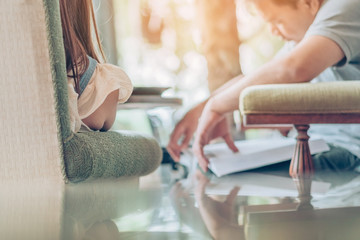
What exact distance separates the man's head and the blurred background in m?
0.60

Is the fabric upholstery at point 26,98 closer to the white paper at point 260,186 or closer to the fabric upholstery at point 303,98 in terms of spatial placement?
the white paper at point 260,186

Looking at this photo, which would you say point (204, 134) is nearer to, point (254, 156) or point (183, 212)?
point (254, 156)

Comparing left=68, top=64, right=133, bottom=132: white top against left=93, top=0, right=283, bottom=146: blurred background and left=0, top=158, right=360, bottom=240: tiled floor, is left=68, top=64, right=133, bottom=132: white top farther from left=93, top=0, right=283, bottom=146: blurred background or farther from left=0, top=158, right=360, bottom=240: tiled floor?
left=93, top=0, right=283, bottom=146: blurred background

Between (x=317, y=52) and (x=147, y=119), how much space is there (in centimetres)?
109

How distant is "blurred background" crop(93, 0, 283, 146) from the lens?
6.86 feet

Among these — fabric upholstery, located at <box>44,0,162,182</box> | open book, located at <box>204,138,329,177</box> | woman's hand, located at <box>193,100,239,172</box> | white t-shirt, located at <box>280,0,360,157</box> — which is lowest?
open book, located at <box>204,138,329,177</box>

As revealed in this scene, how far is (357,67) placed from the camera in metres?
1.18

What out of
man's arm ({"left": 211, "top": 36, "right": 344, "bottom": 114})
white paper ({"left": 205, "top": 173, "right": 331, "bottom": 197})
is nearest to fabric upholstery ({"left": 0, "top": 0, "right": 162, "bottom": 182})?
white paper ({"left": 205, "top": 173, "right": 331, "bottom": 197})

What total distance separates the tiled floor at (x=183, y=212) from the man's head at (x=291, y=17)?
21.4 inches

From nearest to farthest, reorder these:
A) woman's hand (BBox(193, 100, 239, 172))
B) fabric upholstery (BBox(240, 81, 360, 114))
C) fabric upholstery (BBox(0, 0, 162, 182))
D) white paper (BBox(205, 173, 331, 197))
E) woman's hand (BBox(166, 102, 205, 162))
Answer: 1. fabric upholstery (BBox(0, 0, 162, 182))
2. white paper (BBox(205, 173, 331, 197))
3. fabric upholstery (BBox(240, 81, 360, 114))
4. woman's hand (BBox(193, 100, 239, 172))
5. woman's hand (BBox(166, 102, 205, 162))

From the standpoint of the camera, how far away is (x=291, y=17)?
1318mm

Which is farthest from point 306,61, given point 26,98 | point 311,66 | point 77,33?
point 26,98

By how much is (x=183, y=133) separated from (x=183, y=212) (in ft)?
2.17

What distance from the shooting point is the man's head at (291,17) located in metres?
1.24
